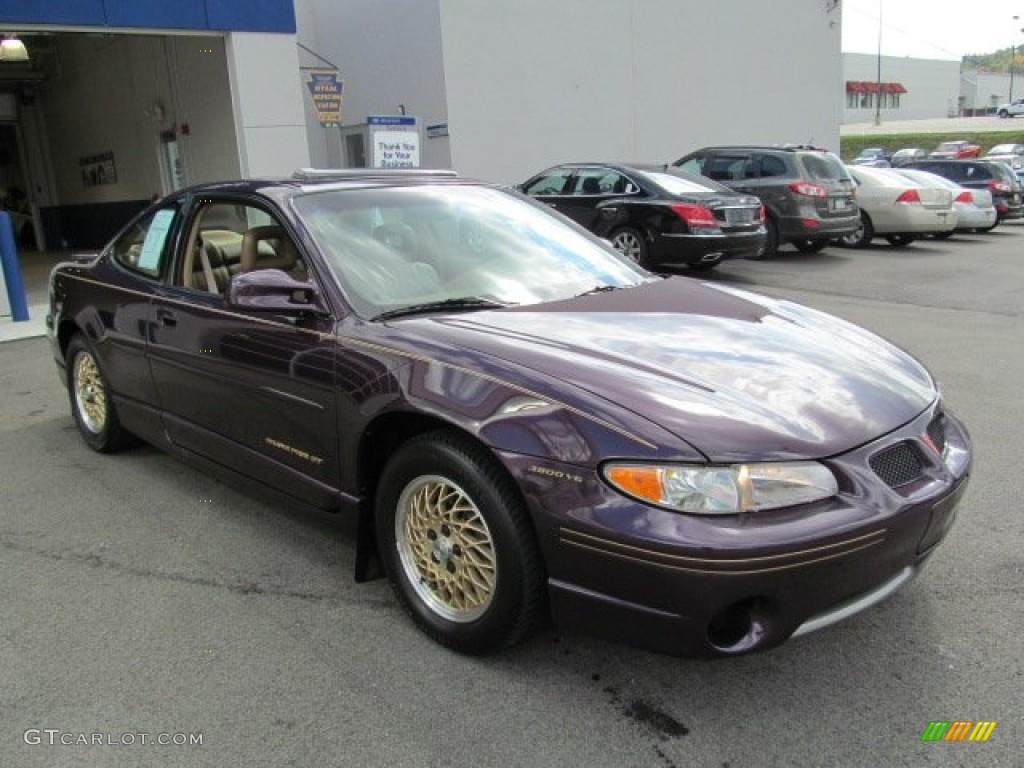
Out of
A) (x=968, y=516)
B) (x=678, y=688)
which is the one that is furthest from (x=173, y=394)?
(x=968, y=516)

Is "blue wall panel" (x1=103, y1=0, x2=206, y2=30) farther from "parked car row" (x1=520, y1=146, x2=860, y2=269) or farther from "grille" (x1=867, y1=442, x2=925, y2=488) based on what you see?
"grille" (x1=867, y1=442, x2=925, y2=488)

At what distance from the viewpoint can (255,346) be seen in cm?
355

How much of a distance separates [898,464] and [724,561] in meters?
0.72

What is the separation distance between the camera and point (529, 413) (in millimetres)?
2602

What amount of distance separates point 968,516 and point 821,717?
1814 millimetres

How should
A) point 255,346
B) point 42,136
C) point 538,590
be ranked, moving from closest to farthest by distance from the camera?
1. point 538,590
2. point 255,346
3. point 42,136

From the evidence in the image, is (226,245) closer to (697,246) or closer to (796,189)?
(697,246)

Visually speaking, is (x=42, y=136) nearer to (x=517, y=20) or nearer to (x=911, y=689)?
(x=517, y=20)

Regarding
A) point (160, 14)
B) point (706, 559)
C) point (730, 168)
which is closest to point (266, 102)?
point (160, 14)

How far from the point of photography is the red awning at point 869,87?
78250mm

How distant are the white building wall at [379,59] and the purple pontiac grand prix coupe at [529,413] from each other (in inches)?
485

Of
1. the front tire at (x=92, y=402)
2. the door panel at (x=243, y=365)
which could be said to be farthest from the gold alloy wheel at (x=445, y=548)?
the front tire at (x=92, y=402)

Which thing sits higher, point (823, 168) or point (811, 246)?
point (823, 168)

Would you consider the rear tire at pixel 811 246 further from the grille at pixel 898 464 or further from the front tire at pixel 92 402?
the grille at pixel 898 464
